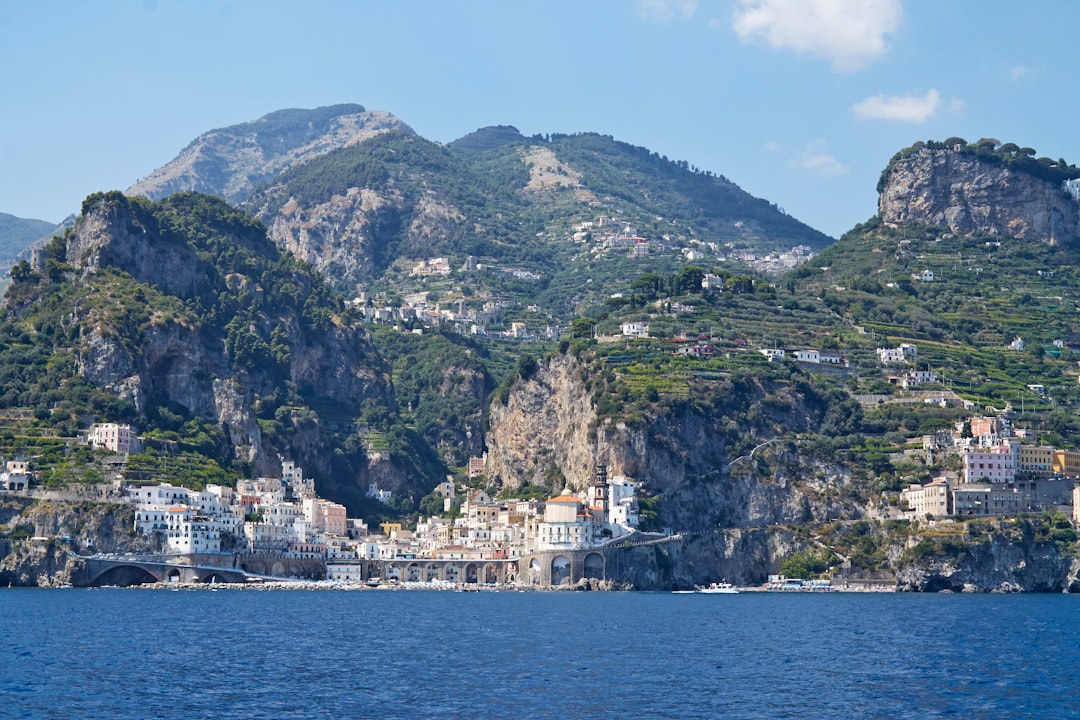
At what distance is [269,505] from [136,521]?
18809mm

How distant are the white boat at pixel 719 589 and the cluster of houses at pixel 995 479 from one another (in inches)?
643

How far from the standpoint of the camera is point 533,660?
2756 inches

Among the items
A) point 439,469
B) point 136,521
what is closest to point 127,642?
point 136,521

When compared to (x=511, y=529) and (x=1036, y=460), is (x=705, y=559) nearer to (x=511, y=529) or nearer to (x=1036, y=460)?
(x=511, y=529)

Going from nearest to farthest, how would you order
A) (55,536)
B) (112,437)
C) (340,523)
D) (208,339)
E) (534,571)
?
(55,536)
(112,437)
(534,571)
(340,523)
(208,339)

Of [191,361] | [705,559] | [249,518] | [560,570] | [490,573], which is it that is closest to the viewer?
[705,559]

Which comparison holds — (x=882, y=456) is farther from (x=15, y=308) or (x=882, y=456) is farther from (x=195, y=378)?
(x=15, y=308)

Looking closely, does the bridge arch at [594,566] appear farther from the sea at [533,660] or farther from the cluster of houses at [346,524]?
the sea at [533,660]

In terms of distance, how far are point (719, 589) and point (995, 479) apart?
82.9ft

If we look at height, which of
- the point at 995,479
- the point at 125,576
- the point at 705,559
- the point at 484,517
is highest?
the point at 995,479

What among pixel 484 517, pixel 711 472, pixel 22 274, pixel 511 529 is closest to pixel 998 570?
pixel 711 472

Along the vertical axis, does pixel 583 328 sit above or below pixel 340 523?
above

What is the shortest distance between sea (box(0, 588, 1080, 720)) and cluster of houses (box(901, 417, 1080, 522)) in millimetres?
24654

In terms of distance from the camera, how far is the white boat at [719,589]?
436 feet
